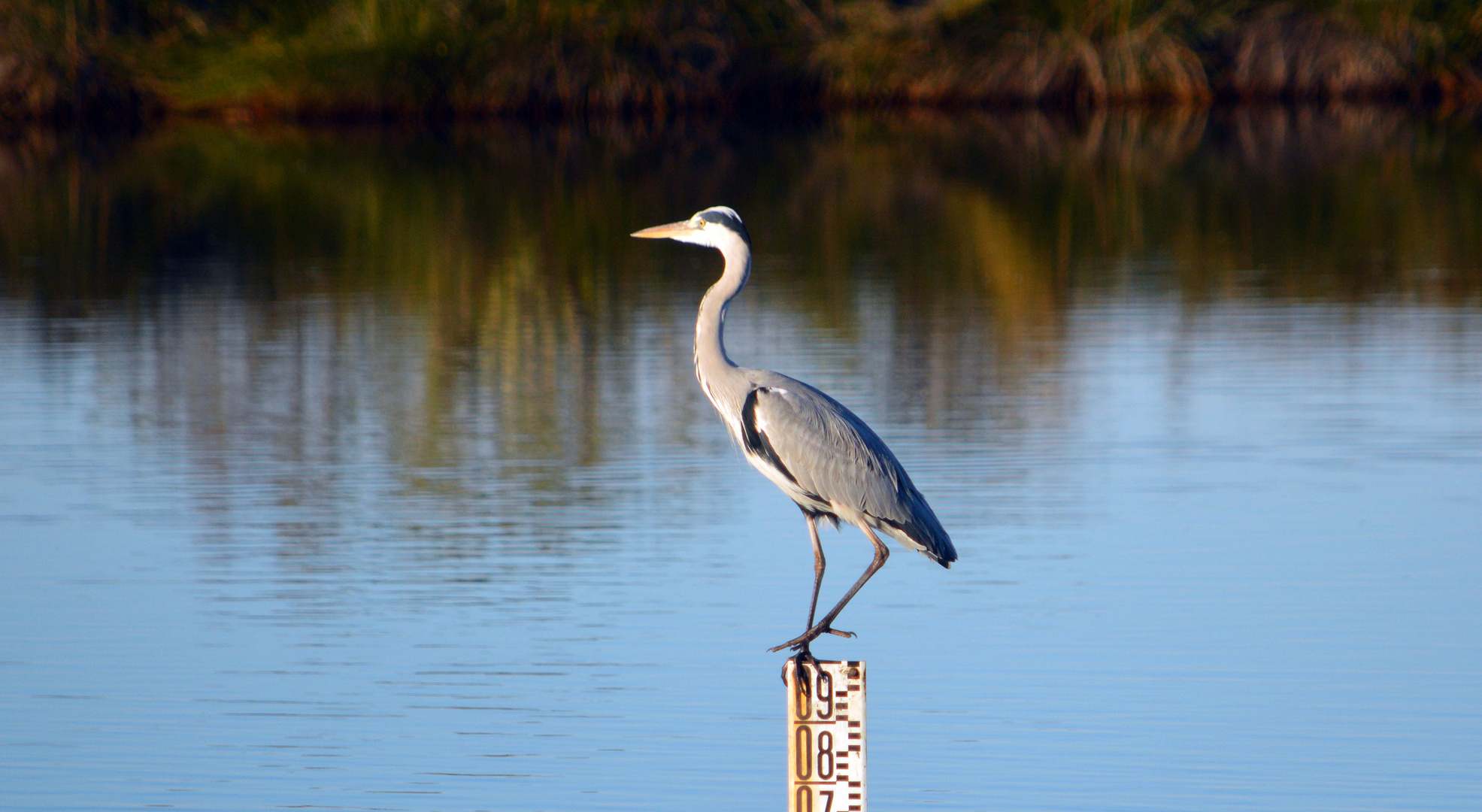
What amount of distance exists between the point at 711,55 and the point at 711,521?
2839 cm

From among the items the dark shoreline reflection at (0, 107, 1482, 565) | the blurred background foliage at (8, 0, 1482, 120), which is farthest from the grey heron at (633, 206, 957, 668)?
the blurred background foliage at (8, 0, 1482, 120)

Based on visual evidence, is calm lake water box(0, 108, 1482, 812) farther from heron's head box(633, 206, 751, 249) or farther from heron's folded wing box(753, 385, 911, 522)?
heron's head box(633, 206, 751, 249)

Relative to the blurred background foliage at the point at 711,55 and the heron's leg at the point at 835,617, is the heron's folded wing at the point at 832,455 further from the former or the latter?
the blurred background foliage at the point at 711,55

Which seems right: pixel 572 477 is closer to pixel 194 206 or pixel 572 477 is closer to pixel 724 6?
pixel 194 206

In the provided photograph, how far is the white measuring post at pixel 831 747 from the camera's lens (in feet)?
16.9

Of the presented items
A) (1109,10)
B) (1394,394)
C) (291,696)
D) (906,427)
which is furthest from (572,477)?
(1109,10)

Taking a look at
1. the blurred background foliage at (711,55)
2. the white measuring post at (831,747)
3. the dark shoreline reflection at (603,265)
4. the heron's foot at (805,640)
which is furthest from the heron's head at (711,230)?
the blurred background foliage at (711,55)

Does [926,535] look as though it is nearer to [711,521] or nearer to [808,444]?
[808,444]

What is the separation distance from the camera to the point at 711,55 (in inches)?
1446

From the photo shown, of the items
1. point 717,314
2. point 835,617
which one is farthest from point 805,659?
point 717,314

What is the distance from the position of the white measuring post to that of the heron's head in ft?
5.53

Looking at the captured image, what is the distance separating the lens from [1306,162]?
25.9 metres

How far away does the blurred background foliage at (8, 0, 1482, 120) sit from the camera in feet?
115

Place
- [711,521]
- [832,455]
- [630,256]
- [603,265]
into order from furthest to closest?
[630,256]
[603,265]
[711,521]
[832,455]
